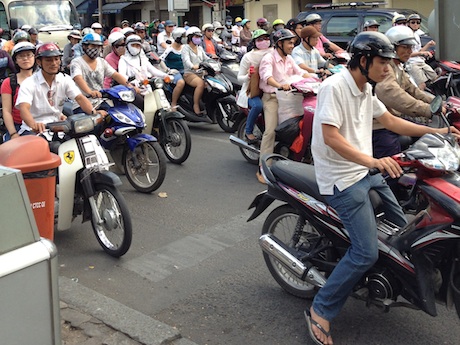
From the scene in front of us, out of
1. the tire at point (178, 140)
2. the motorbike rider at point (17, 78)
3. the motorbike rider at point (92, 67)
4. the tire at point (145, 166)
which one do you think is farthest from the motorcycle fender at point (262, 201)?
the tire at point (178, 140)

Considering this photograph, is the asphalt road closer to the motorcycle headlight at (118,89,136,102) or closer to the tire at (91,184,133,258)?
the tire at (91,184,133,258)

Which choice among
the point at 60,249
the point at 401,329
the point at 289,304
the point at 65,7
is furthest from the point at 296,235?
the point at 65,7

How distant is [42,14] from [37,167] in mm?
13662

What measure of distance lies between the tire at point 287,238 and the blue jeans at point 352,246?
0.45 meters

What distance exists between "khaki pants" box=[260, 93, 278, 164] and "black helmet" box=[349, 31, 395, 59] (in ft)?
12.2

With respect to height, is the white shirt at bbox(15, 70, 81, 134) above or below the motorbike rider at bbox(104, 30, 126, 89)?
below

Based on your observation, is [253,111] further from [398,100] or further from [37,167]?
[37,167]

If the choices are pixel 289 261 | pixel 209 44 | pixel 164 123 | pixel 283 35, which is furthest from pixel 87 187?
pixel 209 44

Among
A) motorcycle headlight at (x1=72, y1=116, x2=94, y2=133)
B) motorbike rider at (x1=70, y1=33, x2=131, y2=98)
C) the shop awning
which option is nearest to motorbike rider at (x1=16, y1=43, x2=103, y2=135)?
motorcycle headlight at (x1=72, y1=116, x2=94, y2=133)

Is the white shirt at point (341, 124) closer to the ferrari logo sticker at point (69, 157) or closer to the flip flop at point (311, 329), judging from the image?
the flip flop at point (311, 329)

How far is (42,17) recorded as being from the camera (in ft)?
55.3

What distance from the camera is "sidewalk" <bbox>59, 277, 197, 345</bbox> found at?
3.81 metres

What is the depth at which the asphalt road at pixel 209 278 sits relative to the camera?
3.98 metres

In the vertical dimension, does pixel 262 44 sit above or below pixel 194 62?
above
